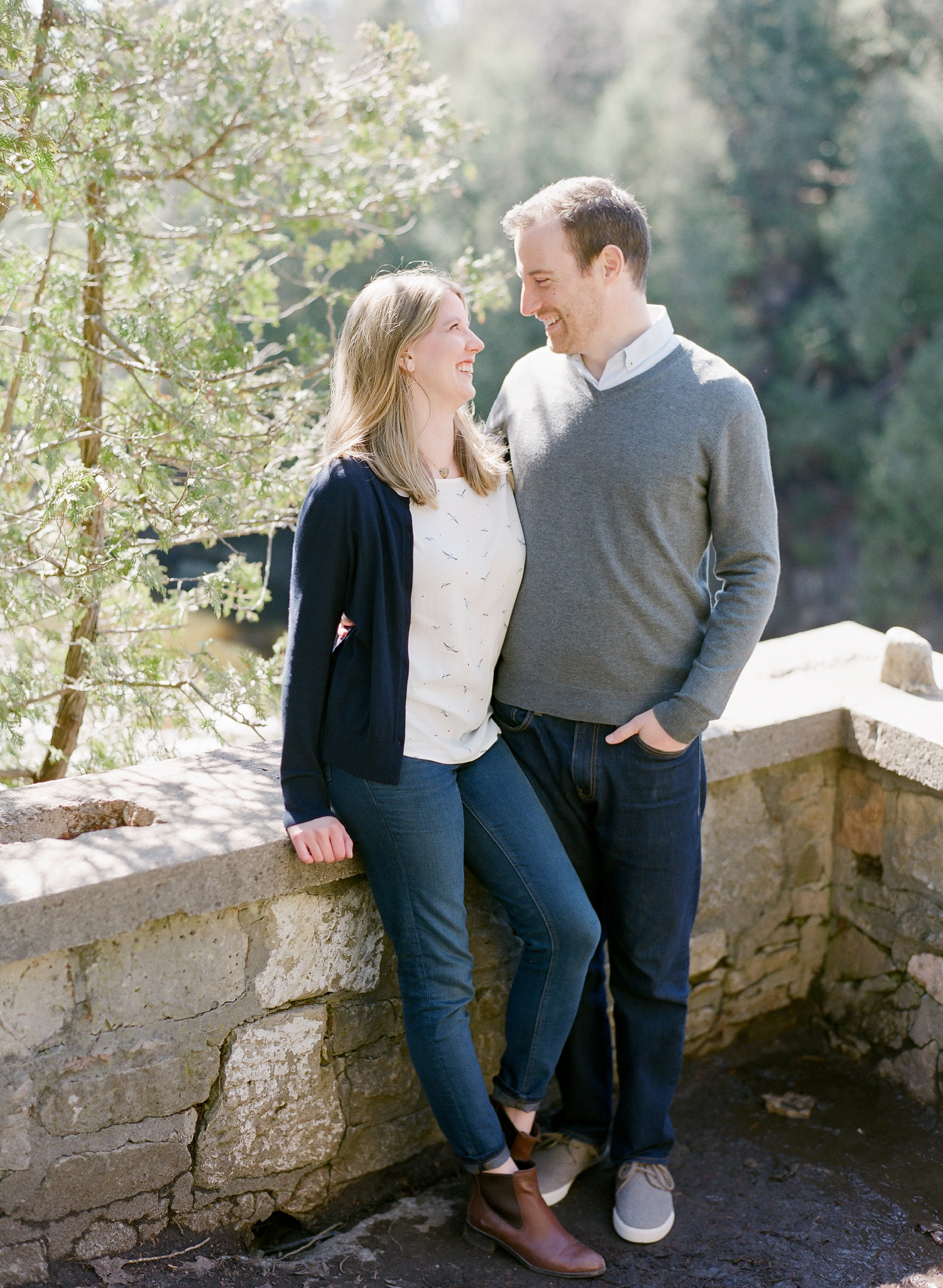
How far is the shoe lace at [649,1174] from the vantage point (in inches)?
84.3

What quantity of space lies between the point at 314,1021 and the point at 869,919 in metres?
1.33

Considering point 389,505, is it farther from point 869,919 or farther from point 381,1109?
point 869,919

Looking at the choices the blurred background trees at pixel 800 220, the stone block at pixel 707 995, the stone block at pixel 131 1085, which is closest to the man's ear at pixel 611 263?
the stone block at pixel 131 1085

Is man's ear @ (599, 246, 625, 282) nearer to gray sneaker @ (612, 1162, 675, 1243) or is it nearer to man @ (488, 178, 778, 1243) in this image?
man @ (488, 178, 778, 1243)

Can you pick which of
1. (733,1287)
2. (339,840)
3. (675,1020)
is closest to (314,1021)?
(339,840)

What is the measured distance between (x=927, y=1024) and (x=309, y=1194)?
4.39ft

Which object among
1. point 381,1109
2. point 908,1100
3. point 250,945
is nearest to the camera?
point 250,945

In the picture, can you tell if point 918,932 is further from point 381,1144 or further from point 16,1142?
point 16,1142

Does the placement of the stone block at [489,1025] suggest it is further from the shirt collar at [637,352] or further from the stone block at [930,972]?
the shirt collar at [637,352]

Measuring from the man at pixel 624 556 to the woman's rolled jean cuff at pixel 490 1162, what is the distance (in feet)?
1.17

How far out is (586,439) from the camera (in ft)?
6.24

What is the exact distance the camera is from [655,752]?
6.35 ft

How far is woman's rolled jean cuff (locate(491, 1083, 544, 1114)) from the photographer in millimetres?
1988

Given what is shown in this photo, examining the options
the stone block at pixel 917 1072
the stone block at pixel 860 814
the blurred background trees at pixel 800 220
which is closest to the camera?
the stone block at pixel 917 1072
